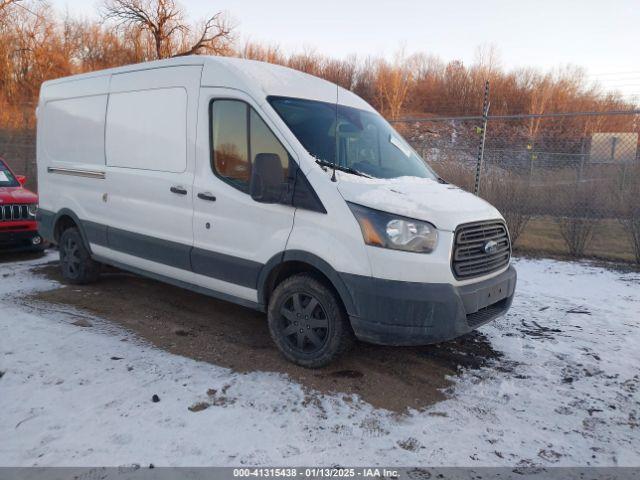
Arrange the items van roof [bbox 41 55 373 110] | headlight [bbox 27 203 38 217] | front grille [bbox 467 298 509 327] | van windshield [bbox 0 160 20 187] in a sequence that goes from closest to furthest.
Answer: front grille [bbox 467 298 509 327] < van roof [bbox 41 55 373 110] < headlight [bbox 27 203 38 217] < van windshield [bbox 0 160 20 187]

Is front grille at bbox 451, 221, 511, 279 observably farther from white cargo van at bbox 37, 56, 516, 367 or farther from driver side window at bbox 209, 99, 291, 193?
driver side window at bbox 209, 99, 291, 193

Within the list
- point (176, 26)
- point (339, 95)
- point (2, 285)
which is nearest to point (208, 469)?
point (339, 95)

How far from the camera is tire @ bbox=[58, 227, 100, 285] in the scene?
19.5 feet

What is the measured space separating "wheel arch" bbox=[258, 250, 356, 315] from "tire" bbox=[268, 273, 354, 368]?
9 cm

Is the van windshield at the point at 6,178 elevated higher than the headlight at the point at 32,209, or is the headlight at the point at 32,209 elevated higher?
the van windshield at the point at 6,178

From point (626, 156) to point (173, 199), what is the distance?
885cm

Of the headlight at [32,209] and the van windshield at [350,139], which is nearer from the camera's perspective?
the van windshield at [350,139]

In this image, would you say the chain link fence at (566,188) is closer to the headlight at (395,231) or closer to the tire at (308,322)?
the headlight at (395,231)

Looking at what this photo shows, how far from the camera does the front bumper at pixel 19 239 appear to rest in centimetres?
717

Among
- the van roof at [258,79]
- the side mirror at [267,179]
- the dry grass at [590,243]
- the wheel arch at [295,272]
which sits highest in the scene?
the van roof at [258,79]

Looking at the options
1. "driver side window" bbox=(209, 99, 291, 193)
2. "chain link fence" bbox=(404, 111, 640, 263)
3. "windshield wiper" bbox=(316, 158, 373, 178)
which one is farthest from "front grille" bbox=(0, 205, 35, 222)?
"chain link fence" bbox=(404, 111, 640, 263)

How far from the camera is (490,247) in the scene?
3822 millimetres

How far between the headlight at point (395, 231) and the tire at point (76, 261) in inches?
157

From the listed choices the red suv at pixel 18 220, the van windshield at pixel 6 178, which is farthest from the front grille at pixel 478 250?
the van windshield at pixel 6 178
